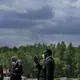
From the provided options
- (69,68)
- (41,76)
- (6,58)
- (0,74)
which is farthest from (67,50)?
(41,76)

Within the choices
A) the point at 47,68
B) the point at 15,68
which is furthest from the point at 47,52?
the point at 15,68

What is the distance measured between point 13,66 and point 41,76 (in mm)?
5136

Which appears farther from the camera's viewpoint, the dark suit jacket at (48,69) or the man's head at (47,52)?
the man's head at (47,52)

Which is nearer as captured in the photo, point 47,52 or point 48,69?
point 48,69

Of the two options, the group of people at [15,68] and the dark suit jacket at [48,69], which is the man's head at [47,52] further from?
the group of people at [15,68]

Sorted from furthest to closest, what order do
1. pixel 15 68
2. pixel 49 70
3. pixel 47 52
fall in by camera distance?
pixel 15 68, pixel 47 52, pixel 49 70

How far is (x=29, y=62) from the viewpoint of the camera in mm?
116250

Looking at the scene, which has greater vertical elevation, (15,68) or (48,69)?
(15,68)

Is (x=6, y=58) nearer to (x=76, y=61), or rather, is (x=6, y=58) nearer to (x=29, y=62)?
(x=29, y=62)

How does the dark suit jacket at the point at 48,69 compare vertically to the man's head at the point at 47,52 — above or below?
below

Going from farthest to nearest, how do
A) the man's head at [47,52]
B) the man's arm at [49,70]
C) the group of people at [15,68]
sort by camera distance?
the group of people at [15,68]
the man's head at [47,52]
the man's arm at [49,70]

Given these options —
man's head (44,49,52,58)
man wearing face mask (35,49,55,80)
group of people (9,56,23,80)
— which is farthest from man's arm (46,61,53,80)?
group of people (9,56,23,80)

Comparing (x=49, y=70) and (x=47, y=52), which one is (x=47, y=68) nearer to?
(x=49, y=70)

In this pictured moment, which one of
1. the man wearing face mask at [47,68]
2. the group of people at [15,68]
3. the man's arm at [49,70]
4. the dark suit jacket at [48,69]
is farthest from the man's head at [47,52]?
the group of people at [15,68]
